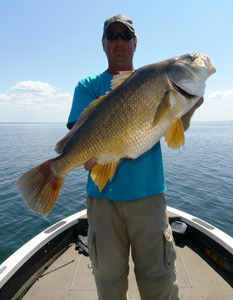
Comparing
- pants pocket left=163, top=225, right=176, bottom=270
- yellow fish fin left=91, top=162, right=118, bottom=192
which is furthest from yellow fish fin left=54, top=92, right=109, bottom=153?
pants pocket left=163, top=225, right=176, bottom=270

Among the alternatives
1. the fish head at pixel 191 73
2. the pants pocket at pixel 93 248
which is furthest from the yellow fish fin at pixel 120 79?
the pants pocket at pixel 93 248

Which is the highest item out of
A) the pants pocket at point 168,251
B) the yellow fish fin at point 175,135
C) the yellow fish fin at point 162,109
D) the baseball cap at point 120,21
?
the baseball cap at point 120,21

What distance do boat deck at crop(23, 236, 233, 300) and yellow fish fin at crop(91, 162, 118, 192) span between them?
252 cm

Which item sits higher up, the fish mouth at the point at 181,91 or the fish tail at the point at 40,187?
the fish mouth at the point at 181,91

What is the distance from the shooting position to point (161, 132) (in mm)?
2336

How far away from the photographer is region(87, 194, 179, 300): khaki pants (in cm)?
257

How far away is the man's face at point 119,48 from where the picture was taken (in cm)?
290

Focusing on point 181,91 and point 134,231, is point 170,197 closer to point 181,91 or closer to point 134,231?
Result: point 134,231

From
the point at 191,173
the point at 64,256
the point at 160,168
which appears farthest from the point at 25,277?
the point at 191,173

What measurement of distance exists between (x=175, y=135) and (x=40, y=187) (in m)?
1.56

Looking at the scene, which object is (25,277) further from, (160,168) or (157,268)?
(160,168)

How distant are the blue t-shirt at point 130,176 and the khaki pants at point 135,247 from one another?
95 millimetres

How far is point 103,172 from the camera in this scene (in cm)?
244

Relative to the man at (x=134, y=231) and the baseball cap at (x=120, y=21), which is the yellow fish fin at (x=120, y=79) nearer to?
the man at (x=134, y=231)
